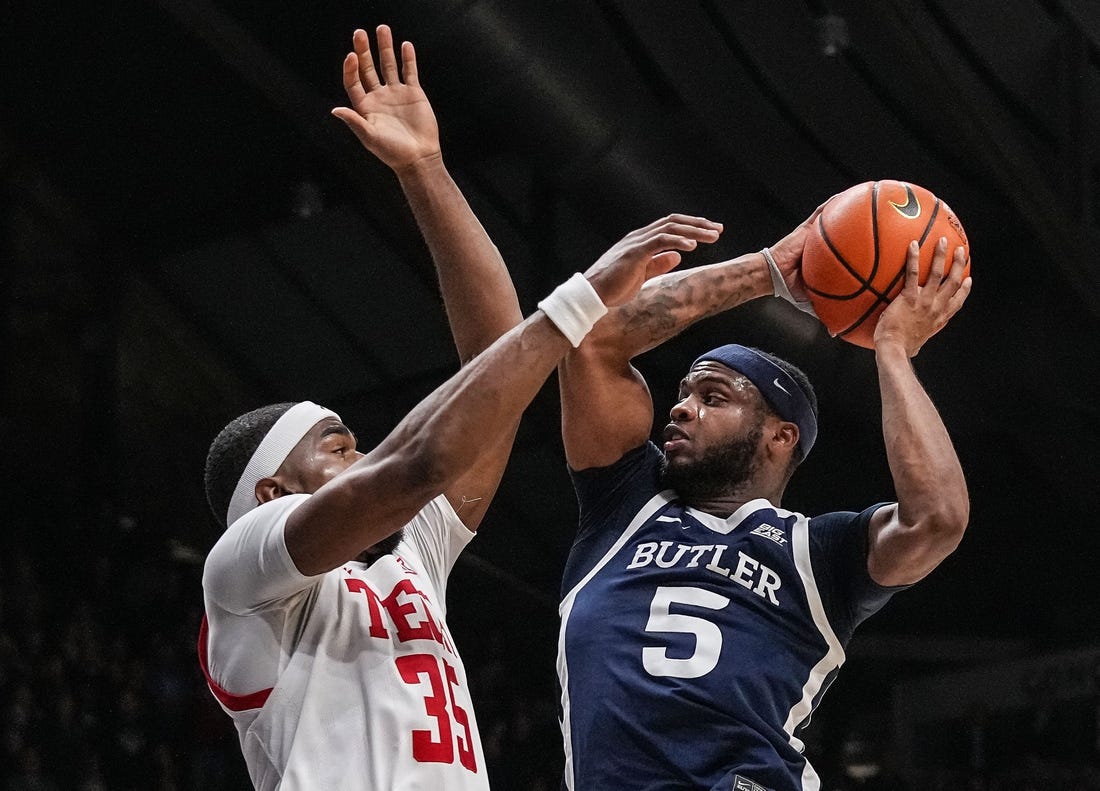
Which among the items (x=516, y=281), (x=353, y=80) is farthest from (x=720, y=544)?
(x=516, y=281)

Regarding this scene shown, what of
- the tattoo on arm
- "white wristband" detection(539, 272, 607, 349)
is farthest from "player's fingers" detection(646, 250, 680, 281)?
the tattoo on arm

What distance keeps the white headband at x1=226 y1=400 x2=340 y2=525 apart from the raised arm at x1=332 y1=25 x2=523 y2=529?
472 mm

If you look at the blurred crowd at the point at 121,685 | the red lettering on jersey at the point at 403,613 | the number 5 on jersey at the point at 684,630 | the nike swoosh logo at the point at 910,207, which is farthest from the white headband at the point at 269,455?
the blurred crowd at the point at 121,685

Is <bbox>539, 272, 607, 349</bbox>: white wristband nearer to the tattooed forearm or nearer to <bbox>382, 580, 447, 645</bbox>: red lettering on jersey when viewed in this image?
<bbox>382, 580, 447, 645</bbox>: red lettering on jersey

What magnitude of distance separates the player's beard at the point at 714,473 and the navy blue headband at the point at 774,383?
19 cm

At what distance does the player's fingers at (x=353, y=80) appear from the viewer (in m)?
3.82

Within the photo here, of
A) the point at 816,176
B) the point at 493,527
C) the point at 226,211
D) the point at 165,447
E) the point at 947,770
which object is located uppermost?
the point at 226,211

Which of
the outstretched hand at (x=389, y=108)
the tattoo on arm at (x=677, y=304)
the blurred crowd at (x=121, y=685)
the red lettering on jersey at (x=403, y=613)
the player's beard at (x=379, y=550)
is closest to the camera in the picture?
the red lettering on jersey at (x=403, y=613)

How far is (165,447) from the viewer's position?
14.8 meters

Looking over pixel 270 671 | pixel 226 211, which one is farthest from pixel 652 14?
pixel 270 671

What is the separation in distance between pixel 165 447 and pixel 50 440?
1081 mm

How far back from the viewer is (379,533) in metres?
3.04

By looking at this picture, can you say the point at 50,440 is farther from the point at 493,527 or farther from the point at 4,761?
the point at 4,761

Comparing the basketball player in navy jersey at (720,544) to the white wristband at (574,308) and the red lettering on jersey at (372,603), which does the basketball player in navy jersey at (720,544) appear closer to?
the red lettering on jersey at (372,603)
